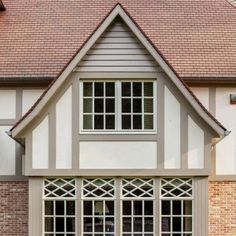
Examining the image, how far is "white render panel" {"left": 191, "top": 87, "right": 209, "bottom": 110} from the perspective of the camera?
16.4m

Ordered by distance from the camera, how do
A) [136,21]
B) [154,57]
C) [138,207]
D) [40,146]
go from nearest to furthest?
[154,57] → [40,146] → [138,207] → [136,21]

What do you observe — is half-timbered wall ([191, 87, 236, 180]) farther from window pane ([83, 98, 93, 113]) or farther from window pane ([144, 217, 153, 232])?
window pane ([83, 98, 93, 113])

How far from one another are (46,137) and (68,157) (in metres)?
0.75

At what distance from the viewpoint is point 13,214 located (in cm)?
1611

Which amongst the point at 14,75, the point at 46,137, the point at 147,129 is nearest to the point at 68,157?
the point at 46,137

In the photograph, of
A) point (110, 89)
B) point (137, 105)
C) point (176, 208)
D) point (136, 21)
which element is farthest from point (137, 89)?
point (136, 21)

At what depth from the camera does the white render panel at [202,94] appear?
16.4 metres

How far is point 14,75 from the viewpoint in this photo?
53.4 ft

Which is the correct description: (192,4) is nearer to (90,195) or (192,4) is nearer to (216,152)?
(216,152)

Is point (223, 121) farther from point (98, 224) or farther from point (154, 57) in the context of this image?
point (98, 224)

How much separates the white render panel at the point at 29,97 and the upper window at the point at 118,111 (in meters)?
2.17

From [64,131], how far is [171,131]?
270 centimetres

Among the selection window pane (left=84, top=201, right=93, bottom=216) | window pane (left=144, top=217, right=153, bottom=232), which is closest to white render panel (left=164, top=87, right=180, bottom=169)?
window pane (left=144, top=217, right=153, bottom=232)

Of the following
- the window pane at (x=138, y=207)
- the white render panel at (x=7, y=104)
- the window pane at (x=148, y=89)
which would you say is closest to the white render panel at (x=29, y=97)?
the white render panel at (x=7, y=104)
